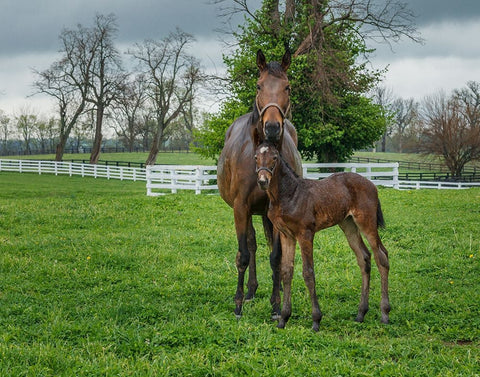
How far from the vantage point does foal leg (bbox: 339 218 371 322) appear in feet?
19.2

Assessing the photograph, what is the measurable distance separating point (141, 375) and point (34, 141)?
242 ft

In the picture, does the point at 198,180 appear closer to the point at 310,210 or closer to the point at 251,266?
the point at 251,266

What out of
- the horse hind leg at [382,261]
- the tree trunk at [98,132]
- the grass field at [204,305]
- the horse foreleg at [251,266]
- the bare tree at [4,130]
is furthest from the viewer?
the bare tree at [4,130]

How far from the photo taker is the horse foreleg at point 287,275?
17.9ft

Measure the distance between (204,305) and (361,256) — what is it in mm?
2025

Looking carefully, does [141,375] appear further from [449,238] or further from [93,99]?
[93,99]

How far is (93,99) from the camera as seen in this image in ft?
137

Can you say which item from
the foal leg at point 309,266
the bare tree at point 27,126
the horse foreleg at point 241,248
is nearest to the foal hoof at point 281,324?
the foal leg at point 309,266

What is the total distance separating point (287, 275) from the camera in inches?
218

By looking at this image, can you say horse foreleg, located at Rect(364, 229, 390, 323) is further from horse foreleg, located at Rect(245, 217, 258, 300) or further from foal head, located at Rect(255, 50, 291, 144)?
horse foreleg, located at Rect(245, 217, 258, 300)

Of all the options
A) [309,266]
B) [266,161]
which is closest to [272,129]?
[266,161]

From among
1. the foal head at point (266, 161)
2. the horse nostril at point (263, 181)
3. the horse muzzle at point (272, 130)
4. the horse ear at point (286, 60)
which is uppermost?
the horse ear at point (286, 60)

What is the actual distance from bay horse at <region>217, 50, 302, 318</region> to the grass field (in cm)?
54

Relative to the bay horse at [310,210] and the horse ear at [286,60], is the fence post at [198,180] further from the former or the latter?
the bay horse at [310,210]
